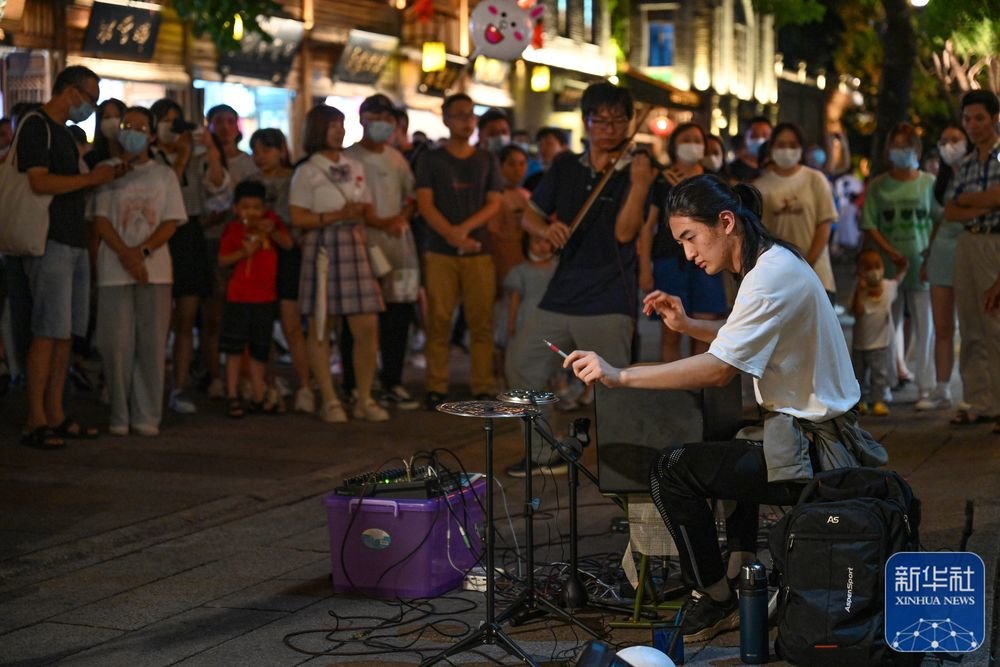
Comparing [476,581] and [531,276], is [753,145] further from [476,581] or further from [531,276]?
[476,581]

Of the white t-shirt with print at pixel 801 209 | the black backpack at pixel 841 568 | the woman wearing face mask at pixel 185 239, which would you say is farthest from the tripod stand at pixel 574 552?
the woman wearing face mask at pixel 185 239

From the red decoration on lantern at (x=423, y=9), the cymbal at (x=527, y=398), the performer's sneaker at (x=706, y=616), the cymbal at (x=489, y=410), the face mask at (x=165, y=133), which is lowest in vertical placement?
the performer's sneaker at (x=706, y=616)

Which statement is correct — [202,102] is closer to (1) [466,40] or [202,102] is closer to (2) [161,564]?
(1) [466,40]

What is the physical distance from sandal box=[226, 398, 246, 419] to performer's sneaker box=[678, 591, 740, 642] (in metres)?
6.10

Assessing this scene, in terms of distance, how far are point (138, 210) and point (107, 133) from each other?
2.75 ft

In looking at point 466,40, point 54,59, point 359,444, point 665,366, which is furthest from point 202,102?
point 665,366

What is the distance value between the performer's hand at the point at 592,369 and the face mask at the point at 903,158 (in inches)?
276

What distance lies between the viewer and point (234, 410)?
11688 millimetres

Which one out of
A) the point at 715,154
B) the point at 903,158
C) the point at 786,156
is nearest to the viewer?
the point at 786,156

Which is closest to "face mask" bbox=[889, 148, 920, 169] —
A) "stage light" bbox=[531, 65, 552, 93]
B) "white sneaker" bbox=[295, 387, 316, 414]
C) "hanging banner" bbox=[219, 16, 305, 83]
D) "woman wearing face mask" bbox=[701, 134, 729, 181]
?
"woman wearing face mask" bbox=[701, 134, 729, 181]

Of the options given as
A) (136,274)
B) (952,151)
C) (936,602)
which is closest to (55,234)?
(136,274)

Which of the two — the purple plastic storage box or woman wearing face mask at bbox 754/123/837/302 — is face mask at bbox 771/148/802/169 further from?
the purple plastic storage box

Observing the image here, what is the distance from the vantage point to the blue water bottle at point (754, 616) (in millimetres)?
5684

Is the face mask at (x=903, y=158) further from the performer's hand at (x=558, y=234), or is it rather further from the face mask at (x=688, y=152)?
the performer's hand at (x=558, y=234)
